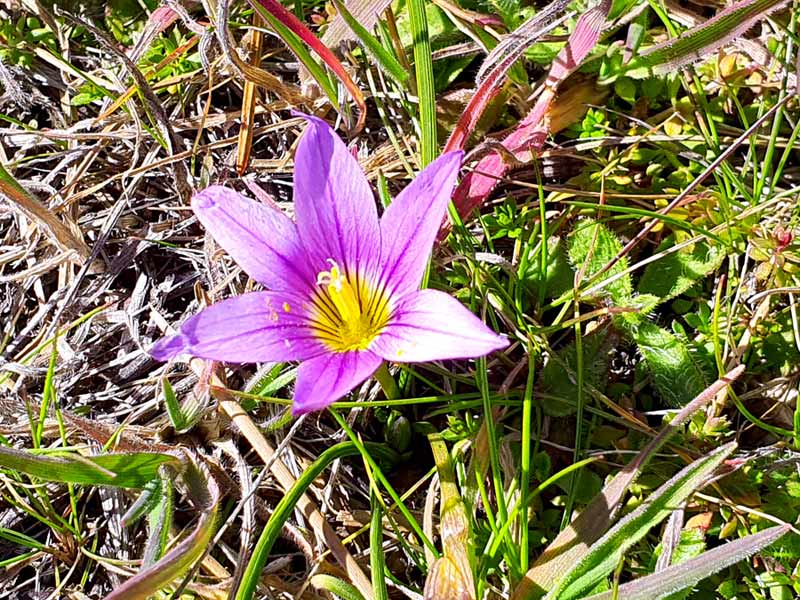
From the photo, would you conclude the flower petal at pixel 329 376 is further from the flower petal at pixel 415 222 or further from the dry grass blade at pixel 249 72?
the dry grass blade at pixel 249 72

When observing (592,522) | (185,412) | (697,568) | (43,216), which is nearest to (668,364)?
(592,522)

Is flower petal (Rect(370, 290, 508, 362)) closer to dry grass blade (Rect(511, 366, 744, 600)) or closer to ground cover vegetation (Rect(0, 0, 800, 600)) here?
ground cover vegetation (Rect(0, 0, 800, 600))

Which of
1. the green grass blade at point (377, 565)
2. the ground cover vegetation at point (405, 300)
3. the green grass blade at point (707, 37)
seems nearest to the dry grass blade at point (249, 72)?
the ground cover vegetation at point (405, 300)

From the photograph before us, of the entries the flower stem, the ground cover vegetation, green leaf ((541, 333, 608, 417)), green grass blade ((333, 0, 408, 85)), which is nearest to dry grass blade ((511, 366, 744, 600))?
the ground cover vegetation

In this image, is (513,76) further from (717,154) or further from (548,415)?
(548,415)

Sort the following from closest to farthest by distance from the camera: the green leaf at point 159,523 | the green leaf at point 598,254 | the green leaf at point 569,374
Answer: the green leaf at point 159,523 < the green leaf at point 569,374 < the green leaf at point 598,254

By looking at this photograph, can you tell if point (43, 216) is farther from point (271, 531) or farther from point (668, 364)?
point (668, 364)
